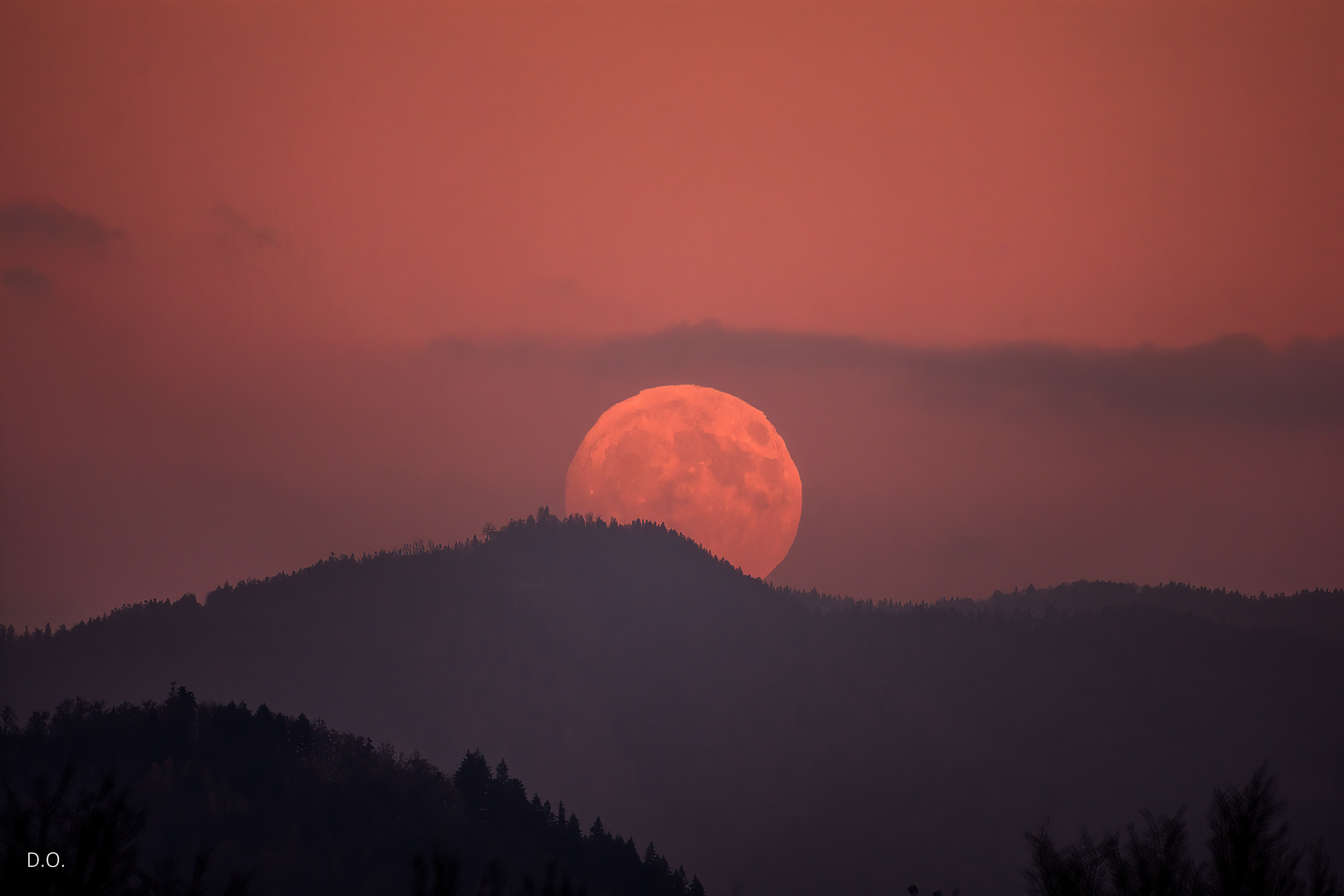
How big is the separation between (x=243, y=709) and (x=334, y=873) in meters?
→ 30.8

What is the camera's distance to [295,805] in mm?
142625

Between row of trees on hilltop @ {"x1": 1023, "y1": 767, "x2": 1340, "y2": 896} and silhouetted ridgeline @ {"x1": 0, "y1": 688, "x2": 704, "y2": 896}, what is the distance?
88.9m

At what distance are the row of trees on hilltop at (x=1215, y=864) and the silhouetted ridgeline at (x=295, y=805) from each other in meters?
88.9

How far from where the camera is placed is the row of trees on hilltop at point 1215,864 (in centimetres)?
3906

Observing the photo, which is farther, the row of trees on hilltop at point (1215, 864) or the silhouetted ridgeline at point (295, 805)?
the silhouetted ridgeline at point (295, 805)

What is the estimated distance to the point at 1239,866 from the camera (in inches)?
1551

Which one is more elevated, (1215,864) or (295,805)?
(295,805)

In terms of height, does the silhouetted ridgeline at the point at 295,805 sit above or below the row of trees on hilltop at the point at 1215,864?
above

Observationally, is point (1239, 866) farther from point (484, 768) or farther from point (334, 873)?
point (484, 768)

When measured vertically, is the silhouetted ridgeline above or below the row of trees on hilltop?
above

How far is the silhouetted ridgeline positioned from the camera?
13062 cm

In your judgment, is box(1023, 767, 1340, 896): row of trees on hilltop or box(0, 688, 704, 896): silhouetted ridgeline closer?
box(1023, 767, 1340, 896): row of trees on hilltop

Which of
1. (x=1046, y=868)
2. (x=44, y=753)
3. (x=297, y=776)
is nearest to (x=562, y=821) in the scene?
(x=297, y=776)

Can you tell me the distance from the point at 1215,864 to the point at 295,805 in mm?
119993
